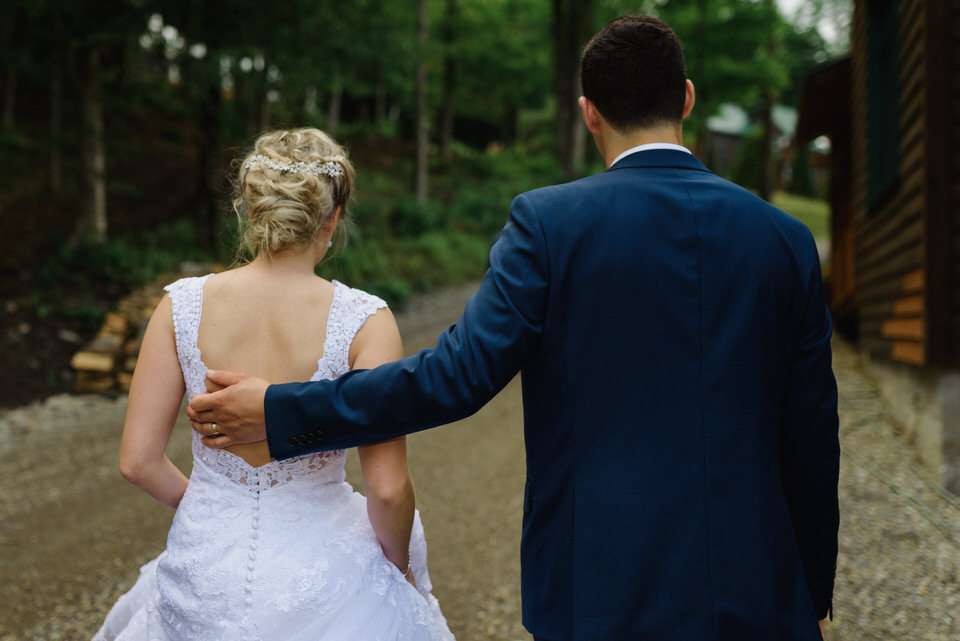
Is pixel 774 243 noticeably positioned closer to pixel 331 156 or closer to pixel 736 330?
pixel 736 330

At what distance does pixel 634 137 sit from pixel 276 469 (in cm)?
137

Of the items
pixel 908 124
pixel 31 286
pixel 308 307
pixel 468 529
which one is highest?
pixel 908 124

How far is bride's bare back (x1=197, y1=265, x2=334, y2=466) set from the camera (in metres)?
2.10

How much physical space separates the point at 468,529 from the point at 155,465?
133 inches

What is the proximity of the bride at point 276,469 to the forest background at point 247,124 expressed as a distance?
387 mm

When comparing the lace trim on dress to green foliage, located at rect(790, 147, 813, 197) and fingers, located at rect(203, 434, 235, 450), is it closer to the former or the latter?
fingers, located at rect(203, 434, 235, 450)

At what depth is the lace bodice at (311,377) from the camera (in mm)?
2129

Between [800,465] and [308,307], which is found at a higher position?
[308,307]

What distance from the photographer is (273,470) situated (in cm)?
218

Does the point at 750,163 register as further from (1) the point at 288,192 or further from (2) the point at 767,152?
(1) the point at 288,192

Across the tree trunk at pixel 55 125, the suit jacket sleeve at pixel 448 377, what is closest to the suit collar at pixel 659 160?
the suit jacket sleeve at pixel 448 377

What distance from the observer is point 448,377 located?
1747mm

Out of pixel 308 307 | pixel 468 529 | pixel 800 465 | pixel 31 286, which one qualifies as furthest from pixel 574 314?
pixel 31 286

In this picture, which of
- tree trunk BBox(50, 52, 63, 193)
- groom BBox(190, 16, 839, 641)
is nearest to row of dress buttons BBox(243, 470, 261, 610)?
groom BBox(190, 16, 839, 641)
